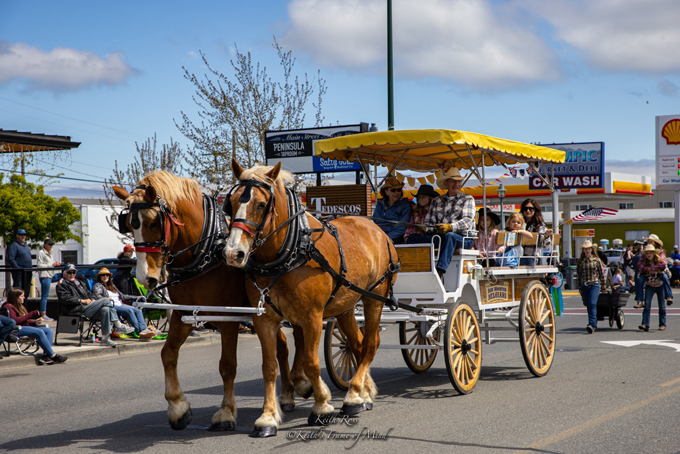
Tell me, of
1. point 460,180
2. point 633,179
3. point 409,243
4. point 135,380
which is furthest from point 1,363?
point 633,179

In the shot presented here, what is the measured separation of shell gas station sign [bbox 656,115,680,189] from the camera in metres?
36.4

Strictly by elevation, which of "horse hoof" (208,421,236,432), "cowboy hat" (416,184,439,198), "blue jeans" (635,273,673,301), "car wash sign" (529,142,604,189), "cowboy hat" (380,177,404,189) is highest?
"car wash sign" (529,142,604,189)

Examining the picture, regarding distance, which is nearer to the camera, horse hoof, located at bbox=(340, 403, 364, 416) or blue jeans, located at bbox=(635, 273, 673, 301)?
horse hoof, located at bbox=(340, 403, 364, 416)

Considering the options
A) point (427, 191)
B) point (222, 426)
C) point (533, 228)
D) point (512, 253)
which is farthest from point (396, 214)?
point (222, 426)

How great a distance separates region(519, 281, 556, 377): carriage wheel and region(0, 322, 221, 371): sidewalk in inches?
289

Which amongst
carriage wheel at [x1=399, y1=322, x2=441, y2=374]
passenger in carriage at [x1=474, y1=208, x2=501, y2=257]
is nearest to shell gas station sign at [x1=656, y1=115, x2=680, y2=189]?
passenger in carriage at [x1=474, y1=208, x2=501, y2=257]

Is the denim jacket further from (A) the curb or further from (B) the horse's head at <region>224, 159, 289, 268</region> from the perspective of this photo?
(A) the curb

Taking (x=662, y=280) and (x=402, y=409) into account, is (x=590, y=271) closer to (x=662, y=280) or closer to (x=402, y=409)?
(x=662, y=280)

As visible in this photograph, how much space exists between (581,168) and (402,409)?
31.2 m

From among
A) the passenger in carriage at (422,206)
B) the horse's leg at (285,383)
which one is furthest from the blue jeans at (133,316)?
the horse's leg at (285,383)

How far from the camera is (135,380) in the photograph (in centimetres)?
970

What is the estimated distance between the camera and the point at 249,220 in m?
5.62

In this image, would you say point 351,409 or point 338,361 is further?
point 338,361

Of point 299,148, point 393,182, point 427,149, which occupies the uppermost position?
point 299,148
